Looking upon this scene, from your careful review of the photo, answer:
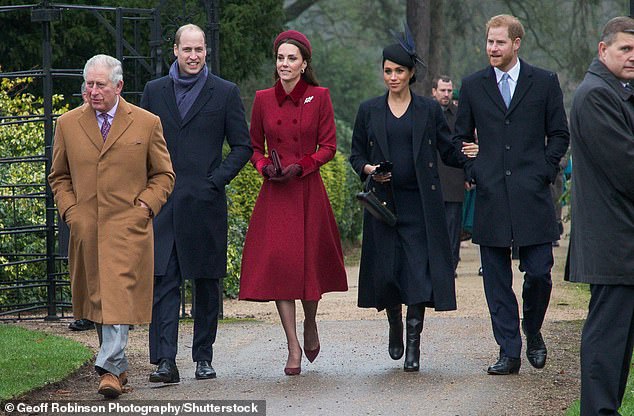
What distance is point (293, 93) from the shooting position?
861 centimetres

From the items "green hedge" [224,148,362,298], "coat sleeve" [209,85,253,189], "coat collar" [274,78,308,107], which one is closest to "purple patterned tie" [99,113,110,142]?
"coat sleeve" [209,85,253,189]

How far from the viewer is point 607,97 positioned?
6.21m

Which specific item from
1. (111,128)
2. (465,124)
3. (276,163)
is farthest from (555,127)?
(111,128)

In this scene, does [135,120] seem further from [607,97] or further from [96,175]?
[607,97]

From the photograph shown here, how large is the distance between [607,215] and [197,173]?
9.75ft

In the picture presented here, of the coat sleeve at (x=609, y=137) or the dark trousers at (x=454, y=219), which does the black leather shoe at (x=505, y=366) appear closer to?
the coat sleeve at (x=609, y=137)

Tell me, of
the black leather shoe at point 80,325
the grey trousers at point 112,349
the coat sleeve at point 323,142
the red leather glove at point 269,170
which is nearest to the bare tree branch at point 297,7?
the black leather shoe at point 80,325

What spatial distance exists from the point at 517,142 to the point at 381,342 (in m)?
2.20

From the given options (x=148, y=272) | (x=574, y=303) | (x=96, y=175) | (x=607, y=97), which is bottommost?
(x=574, y=303)

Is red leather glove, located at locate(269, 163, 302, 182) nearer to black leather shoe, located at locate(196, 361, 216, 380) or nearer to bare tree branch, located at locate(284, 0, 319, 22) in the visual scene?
black leather shoe, located at locate(196, 361, 216, 380)

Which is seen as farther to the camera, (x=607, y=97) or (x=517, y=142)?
(x=517, y=142)

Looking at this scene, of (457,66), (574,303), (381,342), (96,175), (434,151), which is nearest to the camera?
(96,175)

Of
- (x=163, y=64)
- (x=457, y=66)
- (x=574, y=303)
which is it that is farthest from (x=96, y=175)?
(x=457, y=66)

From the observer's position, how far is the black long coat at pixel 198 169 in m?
8.34
